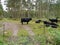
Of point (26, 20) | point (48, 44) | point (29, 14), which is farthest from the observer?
point (29, 14)

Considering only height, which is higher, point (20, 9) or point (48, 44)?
point (48, 44)

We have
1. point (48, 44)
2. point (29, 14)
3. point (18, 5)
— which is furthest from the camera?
point (18, 5)

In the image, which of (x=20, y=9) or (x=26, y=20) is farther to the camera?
(x=20, y=9)

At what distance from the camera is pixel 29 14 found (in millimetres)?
36188

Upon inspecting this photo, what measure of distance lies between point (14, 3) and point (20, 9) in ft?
7.79

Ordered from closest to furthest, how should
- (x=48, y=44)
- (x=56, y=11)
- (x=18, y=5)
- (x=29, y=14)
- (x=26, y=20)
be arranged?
(x=48, y=44)
(x=26, y=20)
(x=56, y=11)
(x=29, y=14)
(x=18, y=5)

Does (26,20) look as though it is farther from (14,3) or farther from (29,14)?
(14,3)

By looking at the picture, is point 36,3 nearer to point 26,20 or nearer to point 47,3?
point 47,3

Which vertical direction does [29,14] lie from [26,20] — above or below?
below

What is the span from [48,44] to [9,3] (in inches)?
1283

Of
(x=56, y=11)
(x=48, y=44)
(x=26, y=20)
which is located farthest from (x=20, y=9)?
→ (x=48, y=44)

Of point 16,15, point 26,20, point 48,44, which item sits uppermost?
point 48,44

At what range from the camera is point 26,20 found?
2167 cm

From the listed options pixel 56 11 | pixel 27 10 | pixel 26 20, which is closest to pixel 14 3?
pixel 27 10
